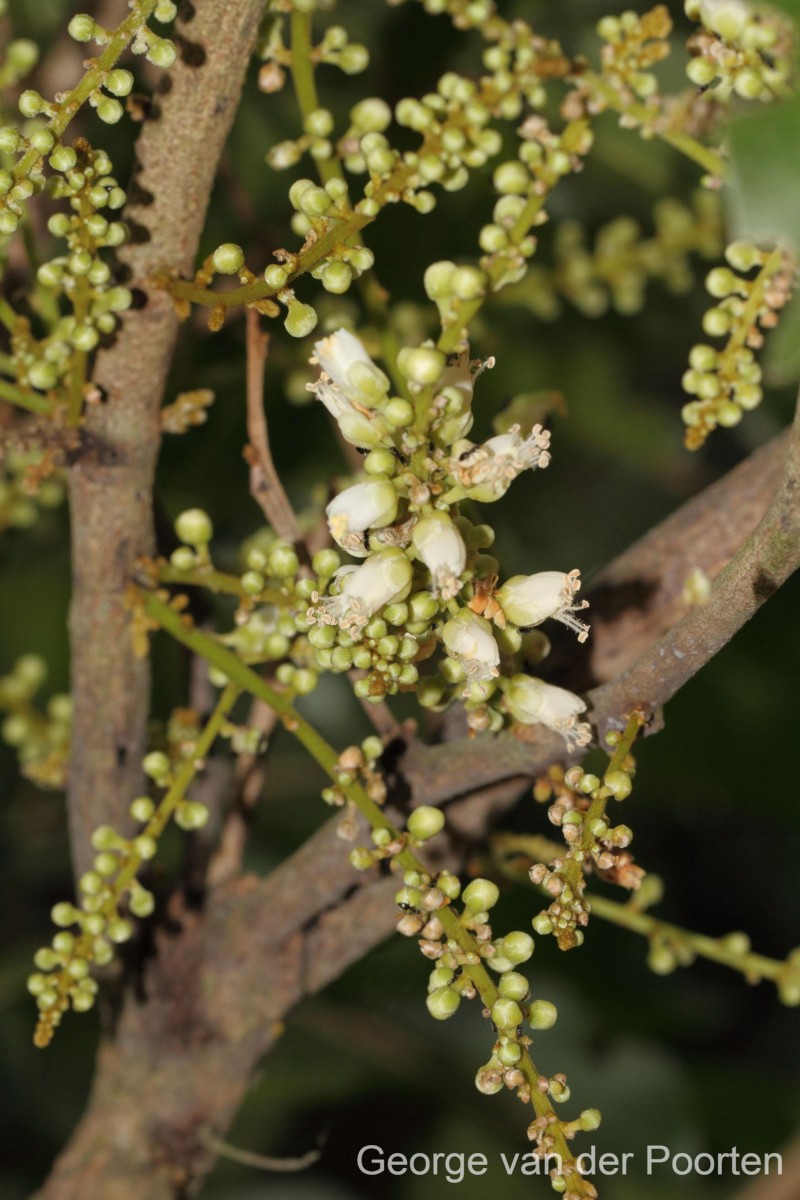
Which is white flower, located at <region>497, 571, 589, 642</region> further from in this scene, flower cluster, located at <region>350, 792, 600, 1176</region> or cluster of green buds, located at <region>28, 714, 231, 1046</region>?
cluster of green buds, located at <region>28, 714, 231, 1046</region>

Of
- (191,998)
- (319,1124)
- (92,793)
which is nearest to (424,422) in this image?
(92,793)

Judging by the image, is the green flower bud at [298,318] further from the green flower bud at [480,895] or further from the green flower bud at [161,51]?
the green flower bud at [480,895]

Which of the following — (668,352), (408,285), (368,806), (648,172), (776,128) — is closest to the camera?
(776,128)

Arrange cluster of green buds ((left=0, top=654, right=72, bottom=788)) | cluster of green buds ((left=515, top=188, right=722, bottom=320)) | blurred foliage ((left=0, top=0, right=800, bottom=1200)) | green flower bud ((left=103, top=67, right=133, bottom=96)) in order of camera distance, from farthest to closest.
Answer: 1. blurred foliage ((left=0, top=0, right=800, bottom=1200))
2. cluster of green buds ((left=515, top=188, right=722, bottom=320))
3. cluster of green buds ((left=0, top=654, right=72, bottom=788))
4. green flower bud ((left=103, top=67, right=133, bottom=96))

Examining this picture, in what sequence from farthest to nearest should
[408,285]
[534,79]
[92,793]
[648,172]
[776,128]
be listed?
[648,172]
[408,285]
[92,793]
[534,79]
[776,128]

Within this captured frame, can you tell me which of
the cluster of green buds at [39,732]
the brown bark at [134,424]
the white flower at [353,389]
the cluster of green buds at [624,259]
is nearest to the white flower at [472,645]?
the white flower at [353,389]

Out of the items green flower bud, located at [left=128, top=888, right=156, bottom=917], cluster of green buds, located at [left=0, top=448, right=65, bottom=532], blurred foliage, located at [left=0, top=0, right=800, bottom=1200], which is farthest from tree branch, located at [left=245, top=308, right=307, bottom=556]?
blurred foliage, located at [left=0, top=0, right=800, bottom=1200]

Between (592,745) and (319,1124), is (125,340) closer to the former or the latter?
Answer: (592,745)
